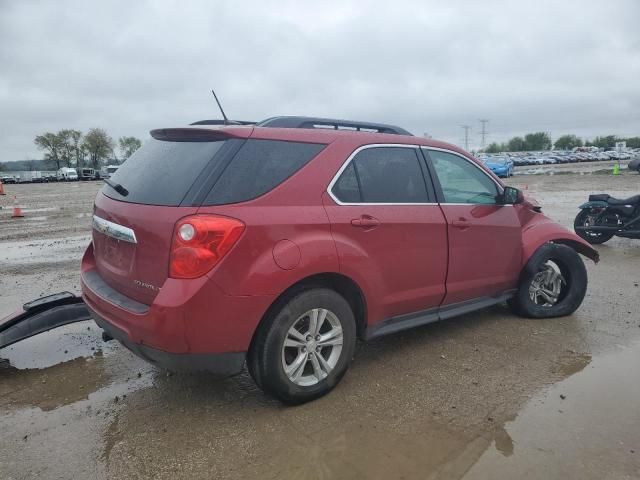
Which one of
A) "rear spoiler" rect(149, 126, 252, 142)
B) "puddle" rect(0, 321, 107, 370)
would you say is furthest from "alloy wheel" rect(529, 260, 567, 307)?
"puddle" rect(0, 321, 107, 370)

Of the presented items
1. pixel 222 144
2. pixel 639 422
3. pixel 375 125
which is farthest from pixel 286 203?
pixel 639 422

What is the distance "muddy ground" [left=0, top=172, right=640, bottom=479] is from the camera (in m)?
2.69

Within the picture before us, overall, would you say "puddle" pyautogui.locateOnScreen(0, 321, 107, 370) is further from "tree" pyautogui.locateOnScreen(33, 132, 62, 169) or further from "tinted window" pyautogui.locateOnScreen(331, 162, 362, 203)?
"tree" pyautogui.locateOnScreen(33, 132, 62, 169)

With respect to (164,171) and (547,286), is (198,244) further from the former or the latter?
(547,286)

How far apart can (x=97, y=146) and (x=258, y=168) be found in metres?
90.3

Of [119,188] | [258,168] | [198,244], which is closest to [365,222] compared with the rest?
[258,168]

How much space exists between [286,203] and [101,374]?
2.03 metres

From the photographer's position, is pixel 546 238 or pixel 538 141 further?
pixel 538 141

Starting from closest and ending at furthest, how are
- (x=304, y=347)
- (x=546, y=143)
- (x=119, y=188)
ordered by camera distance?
(x=304, y=347)
(x=119, y=188)
(x=546, y=143)

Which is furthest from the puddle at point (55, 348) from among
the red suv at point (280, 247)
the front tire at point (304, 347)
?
the front tire at point (304, 347)

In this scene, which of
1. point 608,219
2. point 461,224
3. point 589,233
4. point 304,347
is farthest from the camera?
point 589,233

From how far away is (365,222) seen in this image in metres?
3.43

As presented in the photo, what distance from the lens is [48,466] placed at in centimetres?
270

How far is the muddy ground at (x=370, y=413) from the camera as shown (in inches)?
106
